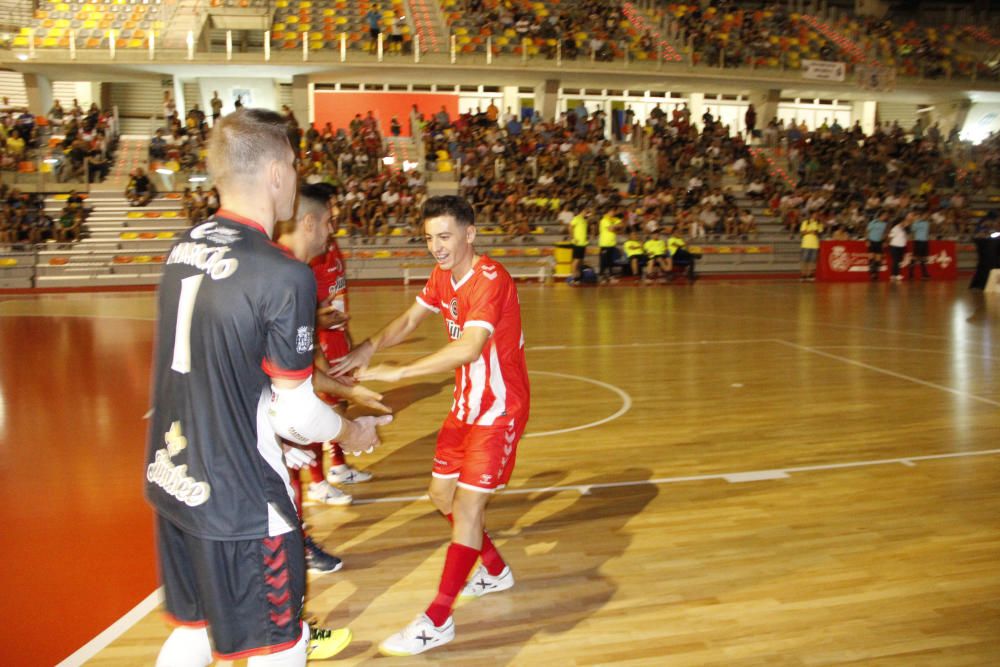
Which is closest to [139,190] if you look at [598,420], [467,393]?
[598,420]

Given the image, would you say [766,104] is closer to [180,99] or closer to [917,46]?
[917,46]

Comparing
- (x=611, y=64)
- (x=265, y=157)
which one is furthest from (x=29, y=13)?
(x=265, y=157)

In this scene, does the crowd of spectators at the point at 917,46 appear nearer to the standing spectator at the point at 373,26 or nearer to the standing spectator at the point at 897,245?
the standing spectator at the point at 897,245

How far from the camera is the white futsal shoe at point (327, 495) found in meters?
4.97

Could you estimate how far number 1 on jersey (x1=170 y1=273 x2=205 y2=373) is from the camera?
1.96 metres

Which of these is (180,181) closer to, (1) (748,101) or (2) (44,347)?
(2) (44,347)

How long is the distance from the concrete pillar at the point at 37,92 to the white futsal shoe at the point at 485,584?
26034 millimetres

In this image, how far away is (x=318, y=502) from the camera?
16.4 ft

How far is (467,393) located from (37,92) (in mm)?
26183

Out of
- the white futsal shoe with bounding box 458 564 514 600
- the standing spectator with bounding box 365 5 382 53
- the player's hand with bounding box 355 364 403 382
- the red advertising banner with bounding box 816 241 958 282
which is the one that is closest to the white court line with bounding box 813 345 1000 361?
the white futsal shoe with bounding box 458 564 514 600

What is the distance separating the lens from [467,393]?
3.56 m

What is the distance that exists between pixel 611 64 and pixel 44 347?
67.4 feet

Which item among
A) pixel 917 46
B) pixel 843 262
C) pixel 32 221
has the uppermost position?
pixel 917 46

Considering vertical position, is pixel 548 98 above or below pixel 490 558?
above
